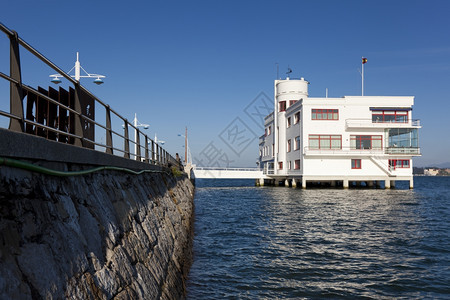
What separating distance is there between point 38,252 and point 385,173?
172 feet

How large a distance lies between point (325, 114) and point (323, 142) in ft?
12.9

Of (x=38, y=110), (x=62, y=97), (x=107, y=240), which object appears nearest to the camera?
(x=107, y=240)

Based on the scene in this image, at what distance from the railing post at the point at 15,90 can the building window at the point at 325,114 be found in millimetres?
48684

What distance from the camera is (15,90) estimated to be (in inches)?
169

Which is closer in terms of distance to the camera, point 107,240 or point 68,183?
point 68,183

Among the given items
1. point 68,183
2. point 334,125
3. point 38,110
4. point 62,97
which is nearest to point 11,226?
point 68,183

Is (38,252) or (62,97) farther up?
(62,97)

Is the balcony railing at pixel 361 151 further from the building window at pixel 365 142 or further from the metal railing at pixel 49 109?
the metal railing at pixel 49 109

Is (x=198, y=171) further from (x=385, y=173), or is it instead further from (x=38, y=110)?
(x=38, y=110)

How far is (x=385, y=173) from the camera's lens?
50.1m

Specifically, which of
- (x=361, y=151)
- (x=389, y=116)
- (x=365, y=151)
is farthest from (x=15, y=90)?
(x=389, y=116)

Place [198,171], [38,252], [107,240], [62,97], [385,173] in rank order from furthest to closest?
[198,171] < [385,173] < [62,97] < [107,240] < [38,252]

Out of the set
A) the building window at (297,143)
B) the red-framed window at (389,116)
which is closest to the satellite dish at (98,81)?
the building window at (297,143)

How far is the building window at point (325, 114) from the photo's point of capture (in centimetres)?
5069
